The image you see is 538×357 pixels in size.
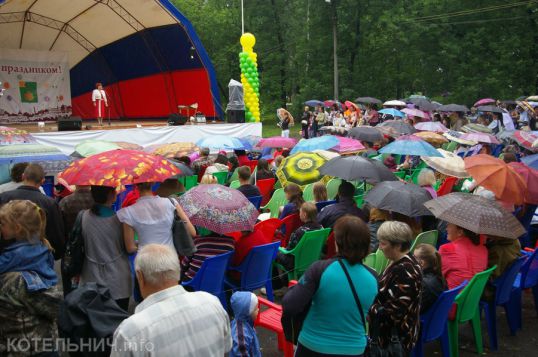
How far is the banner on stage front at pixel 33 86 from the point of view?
20812 mm

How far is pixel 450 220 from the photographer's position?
4215 millimetres

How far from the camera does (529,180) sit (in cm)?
575

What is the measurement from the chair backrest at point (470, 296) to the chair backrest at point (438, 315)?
102 mm

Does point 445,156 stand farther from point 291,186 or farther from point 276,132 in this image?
point 276,132

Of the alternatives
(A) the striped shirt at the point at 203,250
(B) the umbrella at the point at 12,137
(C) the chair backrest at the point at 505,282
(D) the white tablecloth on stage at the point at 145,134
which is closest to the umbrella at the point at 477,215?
(C) the chair backrest at the point at 505,282

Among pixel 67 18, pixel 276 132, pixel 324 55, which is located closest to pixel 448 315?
pixel 67 18

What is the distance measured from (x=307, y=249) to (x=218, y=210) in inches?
49.4

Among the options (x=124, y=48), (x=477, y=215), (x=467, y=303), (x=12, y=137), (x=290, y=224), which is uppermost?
(x=124, y=48)

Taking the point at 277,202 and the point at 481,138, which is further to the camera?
the point at 481,138

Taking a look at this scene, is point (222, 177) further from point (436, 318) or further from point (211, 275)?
point (436, 318)

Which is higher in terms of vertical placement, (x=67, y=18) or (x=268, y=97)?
(x=67, y=18)

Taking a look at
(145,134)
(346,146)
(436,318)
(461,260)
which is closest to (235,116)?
(145,134)

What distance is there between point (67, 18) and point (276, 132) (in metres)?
13.0

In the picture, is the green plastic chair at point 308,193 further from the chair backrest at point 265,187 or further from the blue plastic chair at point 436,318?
the blue plastic chair at point 436,318
